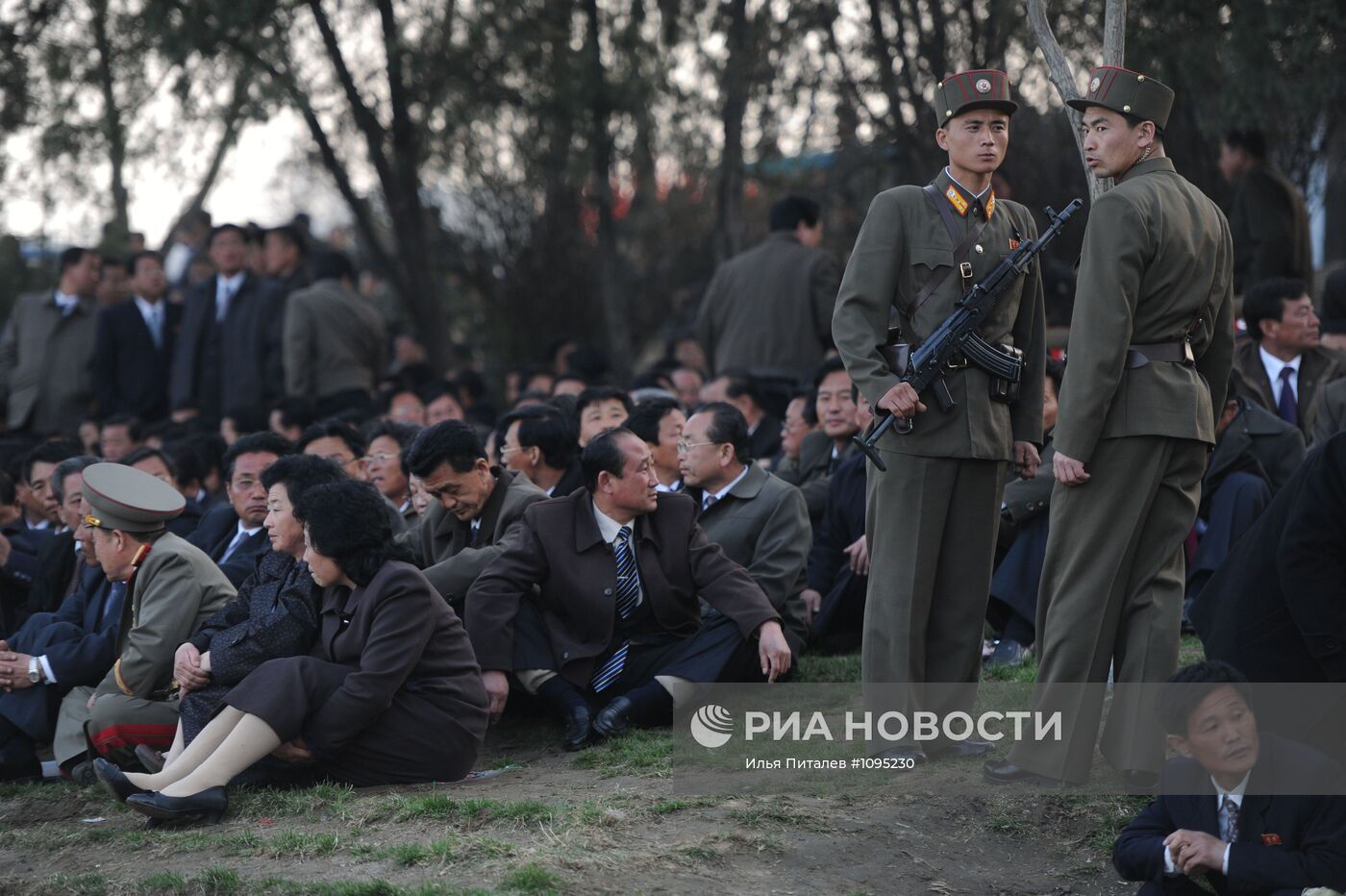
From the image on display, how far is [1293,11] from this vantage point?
9922 millimetres

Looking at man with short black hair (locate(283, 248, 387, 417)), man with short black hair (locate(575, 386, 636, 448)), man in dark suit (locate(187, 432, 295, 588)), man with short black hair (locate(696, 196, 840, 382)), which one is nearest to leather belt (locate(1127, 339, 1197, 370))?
man with short black hair (locate(575, 386, 636, 448))

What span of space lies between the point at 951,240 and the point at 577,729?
7.91 feet

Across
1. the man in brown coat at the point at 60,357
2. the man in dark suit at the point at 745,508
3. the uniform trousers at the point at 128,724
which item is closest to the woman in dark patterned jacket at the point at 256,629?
the uniform trousers at the point at 128,724

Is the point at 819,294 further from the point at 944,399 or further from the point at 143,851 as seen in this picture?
the point at 143,851

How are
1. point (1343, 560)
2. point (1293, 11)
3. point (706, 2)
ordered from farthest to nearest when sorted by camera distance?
point (706, 2)
point (1293, 11)
point (1343, 560)

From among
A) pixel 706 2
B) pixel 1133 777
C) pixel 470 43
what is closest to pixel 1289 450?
pixel 1133 777

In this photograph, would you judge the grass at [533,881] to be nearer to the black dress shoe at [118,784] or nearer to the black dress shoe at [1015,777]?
the black dress shoe at [1015,777]

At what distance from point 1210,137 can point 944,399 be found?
617 centimetres

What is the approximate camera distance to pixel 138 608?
6773 mm

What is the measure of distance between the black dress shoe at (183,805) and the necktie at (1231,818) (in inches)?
130

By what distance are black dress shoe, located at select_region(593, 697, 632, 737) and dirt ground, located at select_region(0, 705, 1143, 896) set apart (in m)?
0.54

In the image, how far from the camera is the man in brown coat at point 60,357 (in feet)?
42.5

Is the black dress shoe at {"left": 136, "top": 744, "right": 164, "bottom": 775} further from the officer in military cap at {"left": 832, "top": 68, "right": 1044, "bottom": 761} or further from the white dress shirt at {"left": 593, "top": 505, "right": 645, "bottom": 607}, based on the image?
the officer in military cap at {"left": 832, "top": 68, "right": 1044, "bottom": 761}

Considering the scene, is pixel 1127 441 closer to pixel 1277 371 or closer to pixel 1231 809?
pixel 1231 809
